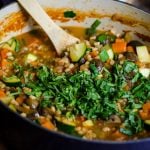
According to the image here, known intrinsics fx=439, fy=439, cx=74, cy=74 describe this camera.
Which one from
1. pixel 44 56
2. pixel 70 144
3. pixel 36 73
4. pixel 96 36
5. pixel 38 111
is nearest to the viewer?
pixel 70 144

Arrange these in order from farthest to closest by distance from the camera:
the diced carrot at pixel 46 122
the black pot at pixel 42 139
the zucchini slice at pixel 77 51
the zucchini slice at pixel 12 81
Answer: the zucchini slice at pixel 77 51 < the zucchini slice at pixel 12 81 < the diced carrot at pixel 46 122 < the black pot at pixel 42 139

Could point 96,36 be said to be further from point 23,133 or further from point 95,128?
point 23,133

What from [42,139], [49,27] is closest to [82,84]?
[49,27]

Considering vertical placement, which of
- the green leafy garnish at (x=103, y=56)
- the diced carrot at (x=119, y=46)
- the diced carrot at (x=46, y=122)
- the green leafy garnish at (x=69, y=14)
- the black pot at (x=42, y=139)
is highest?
the black pot at (x=42, y=139)

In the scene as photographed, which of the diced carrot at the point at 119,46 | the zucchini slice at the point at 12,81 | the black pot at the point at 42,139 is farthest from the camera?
the diced carrot at the point at 119,46

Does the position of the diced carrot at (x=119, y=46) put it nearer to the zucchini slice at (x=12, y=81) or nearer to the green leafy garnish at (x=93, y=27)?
the green leafy garnish at (x=93, y=27)

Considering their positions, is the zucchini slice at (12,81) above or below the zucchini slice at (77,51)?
above

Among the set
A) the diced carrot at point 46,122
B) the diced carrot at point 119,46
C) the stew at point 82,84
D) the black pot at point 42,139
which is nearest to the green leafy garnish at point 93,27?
the stew at point 82,84

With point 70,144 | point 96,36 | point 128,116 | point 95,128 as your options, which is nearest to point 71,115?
point 95,128
